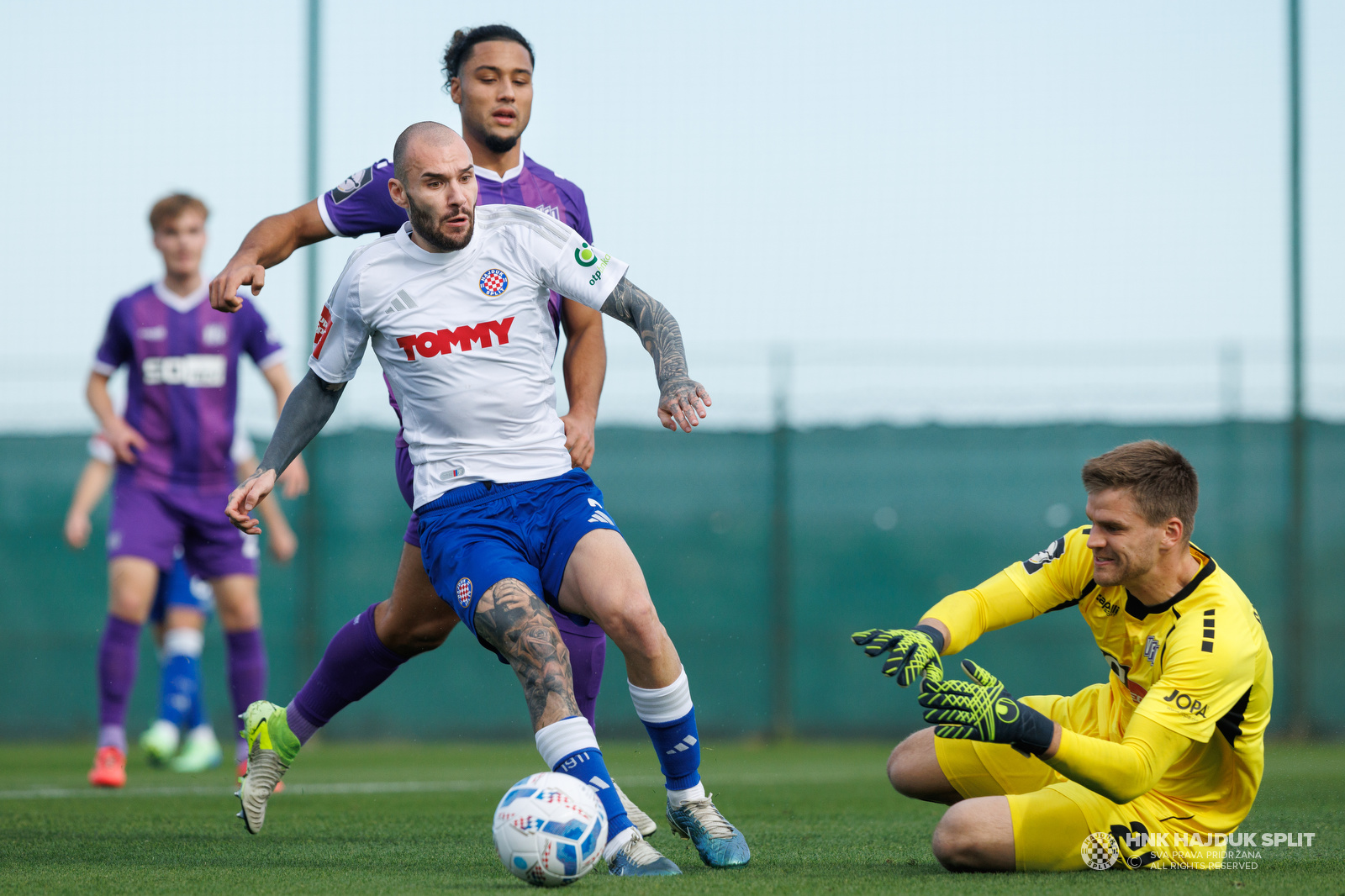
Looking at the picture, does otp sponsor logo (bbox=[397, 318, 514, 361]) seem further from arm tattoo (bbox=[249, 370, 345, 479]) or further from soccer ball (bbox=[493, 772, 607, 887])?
soccer ball (bbox=[493, 772, 607, 887])

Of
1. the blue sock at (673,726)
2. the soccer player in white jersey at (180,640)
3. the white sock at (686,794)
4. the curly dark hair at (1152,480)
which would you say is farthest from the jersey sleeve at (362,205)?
the soccer player in white jersey at (180,640)

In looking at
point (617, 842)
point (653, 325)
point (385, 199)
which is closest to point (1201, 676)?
point (617, 842)

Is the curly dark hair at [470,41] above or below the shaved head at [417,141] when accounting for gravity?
above

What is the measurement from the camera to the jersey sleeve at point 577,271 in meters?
4.11

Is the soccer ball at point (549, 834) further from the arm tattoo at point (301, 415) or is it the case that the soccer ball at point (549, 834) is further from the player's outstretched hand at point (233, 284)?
the player's outstretched hand at point (233, 284)

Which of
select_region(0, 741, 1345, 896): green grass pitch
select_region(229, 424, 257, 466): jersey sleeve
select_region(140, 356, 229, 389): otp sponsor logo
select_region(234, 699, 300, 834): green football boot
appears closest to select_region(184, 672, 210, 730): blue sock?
select_region(0, 741, 1345, 896): green grass pitch

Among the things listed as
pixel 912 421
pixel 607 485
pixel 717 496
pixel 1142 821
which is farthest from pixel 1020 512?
pixel 1142 821

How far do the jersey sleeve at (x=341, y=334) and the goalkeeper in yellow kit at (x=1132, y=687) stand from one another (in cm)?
182

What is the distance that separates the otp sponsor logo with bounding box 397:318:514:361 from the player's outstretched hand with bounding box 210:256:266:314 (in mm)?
440

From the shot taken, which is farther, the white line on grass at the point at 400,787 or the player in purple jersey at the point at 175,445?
the player in purple jersey at the point at 175,445

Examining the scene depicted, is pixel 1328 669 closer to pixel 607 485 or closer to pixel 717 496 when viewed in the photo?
pixel 717 496

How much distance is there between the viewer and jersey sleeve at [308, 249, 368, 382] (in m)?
4.08

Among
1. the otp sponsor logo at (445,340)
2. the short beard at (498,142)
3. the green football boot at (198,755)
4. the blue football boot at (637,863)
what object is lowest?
the green football boot at (198,755)

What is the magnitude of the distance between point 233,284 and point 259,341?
2.87 metres
